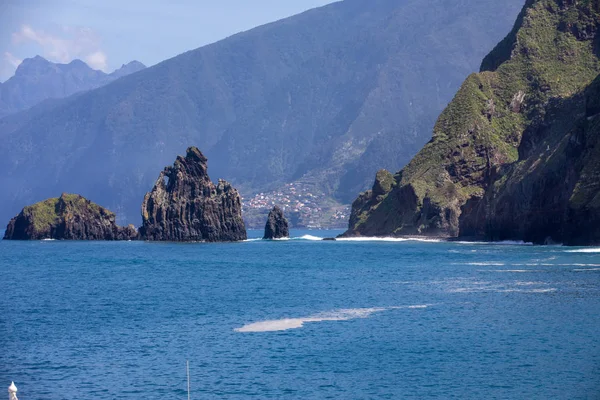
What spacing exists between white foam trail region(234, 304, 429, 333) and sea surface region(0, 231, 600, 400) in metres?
0.15

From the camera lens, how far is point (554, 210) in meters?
170

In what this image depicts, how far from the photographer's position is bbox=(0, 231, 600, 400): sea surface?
54.5m

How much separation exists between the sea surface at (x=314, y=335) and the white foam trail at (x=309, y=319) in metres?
0.15

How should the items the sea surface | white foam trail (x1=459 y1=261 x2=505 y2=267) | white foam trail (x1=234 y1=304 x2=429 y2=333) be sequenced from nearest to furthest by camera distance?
the sea surface < white foam trail (x1=234 y1=304 x2=429 y2=333) < white foam trail (x1=459 y1=261 x2=505 y2=267)

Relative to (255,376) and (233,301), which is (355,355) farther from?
(233,301)

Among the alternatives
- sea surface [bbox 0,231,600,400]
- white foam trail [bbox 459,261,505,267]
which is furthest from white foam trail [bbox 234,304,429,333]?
white foam trail [bbox 459,261,505,267]

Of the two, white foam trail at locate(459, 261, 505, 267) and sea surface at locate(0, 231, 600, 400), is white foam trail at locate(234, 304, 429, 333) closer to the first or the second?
sea surface at locate(0, 231, 600, 400)

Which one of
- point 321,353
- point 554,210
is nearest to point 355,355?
point 321,353

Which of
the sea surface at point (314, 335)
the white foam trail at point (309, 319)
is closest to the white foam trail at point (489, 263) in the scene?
the sea surface at point (314, 335)

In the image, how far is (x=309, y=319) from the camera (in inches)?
3110

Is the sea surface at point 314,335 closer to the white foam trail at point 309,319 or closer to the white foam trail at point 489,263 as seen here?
the white foam trail at point 309,319

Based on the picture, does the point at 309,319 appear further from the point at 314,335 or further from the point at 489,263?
the point at 489,263

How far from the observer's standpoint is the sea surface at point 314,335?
5450 centimetres

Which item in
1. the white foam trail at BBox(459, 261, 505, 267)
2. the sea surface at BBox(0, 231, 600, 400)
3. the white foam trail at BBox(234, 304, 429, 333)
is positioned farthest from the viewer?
the white foam trail at BBox(459, 261, 505, 267)
